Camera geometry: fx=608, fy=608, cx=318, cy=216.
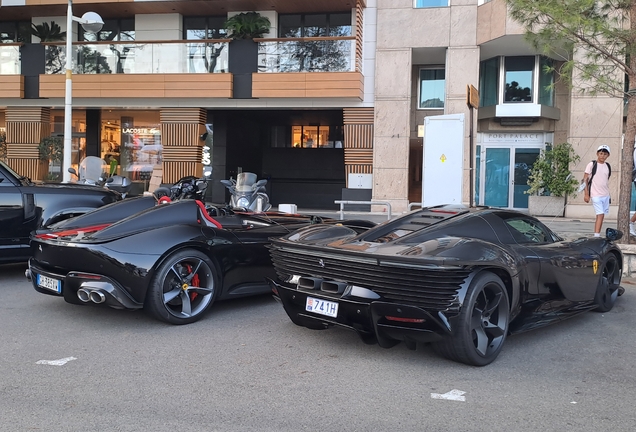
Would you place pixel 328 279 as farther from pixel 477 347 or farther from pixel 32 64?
pixel 32 64

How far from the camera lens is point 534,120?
2002 centimetres

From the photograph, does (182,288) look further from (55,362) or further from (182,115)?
(182,115)

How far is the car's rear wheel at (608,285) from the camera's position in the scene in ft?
20.4

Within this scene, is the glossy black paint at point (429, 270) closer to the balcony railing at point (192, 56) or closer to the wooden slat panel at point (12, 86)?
the balcony railing at point (192, 56)

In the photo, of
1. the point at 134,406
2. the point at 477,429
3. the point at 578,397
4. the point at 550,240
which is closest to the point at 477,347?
the point at 578,397

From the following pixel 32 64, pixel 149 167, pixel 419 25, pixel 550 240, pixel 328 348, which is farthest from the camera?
pixel 149 167

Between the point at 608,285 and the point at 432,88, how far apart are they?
1556cm

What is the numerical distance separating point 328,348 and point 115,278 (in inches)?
77.2

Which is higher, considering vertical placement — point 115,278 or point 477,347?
point 115,278

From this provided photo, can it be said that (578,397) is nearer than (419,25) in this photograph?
Yes

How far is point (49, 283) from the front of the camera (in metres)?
5.67

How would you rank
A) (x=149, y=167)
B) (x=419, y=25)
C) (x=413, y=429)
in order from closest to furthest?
1. (x=413, y=429)
2. (x=419, y=25)
3. (x=149, y=167)

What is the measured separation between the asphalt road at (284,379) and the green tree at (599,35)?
165 inches

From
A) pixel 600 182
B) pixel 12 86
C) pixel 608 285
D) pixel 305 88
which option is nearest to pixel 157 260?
pixel 608 285
